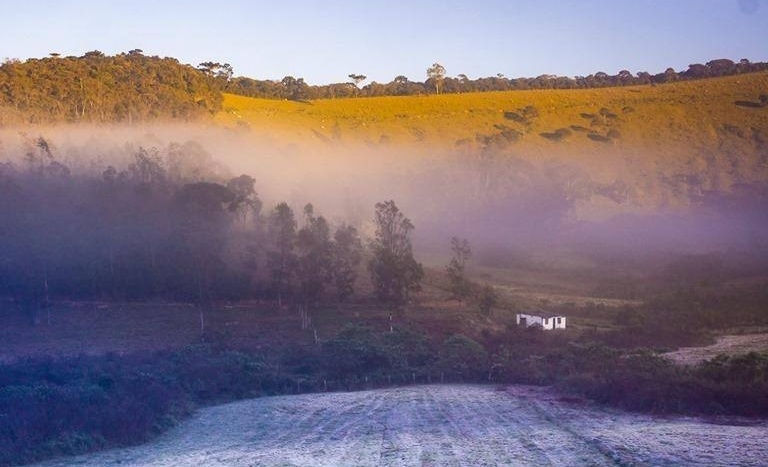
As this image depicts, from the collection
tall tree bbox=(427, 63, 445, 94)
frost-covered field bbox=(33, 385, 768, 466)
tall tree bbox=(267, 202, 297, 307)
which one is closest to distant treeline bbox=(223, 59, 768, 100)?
tall tree bbox=(427, 63, 445, 94)

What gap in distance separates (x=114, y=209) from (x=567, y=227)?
2025 cm

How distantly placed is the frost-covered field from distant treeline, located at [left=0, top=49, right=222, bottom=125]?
112ft

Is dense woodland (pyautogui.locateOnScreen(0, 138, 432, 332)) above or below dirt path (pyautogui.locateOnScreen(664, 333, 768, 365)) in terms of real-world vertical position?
above

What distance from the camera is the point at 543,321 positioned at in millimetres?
27422

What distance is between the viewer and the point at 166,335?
30.2 meters

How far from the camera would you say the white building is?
27.2m

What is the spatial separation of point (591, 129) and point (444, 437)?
123 feet

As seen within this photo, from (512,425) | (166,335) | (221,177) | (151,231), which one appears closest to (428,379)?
(512,425)

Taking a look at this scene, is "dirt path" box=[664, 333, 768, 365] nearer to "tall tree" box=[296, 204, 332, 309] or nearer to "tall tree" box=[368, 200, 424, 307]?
"tall tree" box=[368, 200, 424, 307]

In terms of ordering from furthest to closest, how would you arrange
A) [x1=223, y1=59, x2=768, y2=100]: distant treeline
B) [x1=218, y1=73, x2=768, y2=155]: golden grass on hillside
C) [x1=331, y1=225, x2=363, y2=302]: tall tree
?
[x1=223, y1=59, x2=768, y2=100]: distant treeline < [x1=218, y1=73, x2=768, y2=155]: golden grass on hillside < [x1=331, y1=225, x2=363, y2=302]: tall tree

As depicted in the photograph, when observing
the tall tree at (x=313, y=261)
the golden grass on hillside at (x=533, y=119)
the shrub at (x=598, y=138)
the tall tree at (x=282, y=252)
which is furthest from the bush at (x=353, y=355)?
the shrub at (x=598, y=138)

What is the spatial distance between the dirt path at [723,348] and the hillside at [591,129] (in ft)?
44.5

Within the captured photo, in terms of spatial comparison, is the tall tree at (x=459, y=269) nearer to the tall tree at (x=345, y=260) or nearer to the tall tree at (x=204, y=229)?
the tall tree at (x=345, y=260)

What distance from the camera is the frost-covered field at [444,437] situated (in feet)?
43.2
